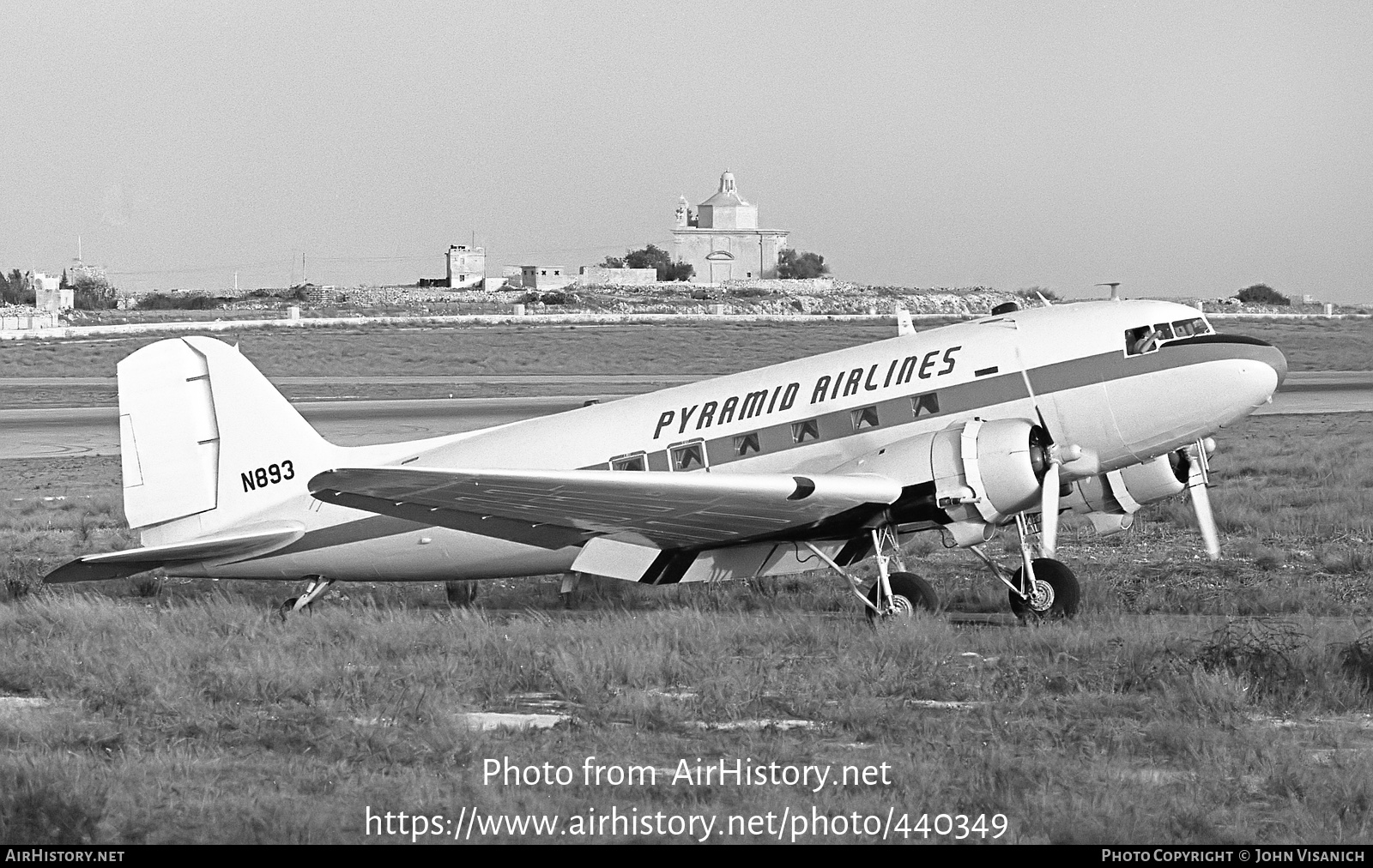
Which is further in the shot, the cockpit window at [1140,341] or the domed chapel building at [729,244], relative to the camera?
the domed chapel building at [729,244]

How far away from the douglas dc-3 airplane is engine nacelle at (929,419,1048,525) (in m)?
0.02

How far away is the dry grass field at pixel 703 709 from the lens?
9.72 meters

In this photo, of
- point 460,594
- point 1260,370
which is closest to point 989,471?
point 1260,370

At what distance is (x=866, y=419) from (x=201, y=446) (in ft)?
26.9

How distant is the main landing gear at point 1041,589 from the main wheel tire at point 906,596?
811mm

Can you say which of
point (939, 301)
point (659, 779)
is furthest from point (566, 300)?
point (659, 779)

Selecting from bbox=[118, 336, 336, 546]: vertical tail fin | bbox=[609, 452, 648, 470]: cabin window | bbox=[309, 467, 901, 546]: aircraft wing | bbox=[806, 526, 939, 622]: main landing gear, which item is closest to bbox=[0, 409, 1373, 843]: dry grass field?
bbox=[806, 526, 939, 622]: main landing gear

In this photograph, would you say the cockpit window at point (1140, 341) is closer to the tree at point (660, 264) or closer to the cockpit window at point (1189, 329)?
the cockpit window at point (1189, 329)

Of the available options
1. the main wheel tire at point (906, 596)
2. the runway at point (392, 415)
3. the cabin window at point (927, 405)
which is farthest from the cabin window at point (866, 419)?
the runway at point (392, 415)

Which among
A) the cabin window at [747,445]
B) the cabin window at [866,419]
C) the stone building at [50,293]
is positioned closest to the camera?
the cabin window at [866,419]

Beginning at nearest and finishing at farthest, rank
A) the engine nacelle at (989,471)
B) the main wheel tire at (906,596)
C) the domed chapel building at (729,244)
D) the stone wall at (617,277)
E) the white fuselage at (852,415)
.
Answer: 1. the engine nacelle at (989,471)
2. the main wheel tire at (906,596)
3. the white fuselage at (852,415)
4. the stone wall at (617,277)
5. the domed chapel building at (729,244)

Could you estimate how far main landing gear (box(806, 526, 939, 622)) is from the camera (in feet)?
53.2

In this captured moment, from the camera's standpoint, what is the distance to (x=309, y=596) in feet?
59.8
